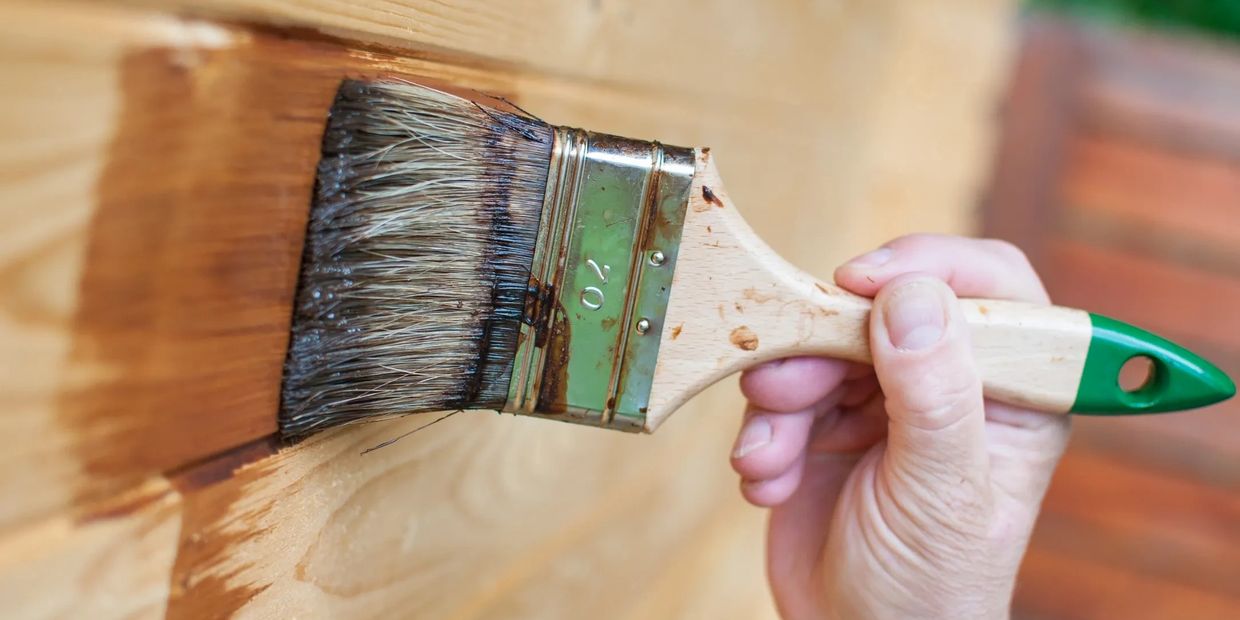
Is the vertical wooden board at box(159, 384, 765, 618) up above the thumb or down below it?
below

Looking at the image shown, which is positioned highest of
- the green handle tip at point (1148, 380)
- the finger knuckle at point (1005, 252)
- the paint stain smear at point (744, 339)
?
the finger knuckle at point (1005, 252)

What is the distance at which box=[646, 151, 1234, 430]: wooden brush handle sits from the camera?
75 centimetres

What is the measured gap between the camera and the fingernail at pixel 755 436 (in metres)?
0.96

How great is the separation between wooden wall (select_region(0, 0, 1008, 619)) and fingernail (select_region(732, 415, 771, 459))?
0.68ft

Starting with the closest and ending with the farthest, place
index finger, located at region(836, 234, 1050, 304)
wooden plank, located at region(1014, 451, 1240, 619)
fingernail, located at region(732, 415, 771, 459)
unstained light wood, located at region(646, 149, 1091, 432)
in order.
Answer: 1. unstained light wood, located at region(646, 149, 1091, 432)
2. index finger, located at region(836, 234, 1050, 304)
3. fingernail, located at region(732, 415, 771, 459)
4. wooden plank, located at region(1014, 451, 1240, 619)

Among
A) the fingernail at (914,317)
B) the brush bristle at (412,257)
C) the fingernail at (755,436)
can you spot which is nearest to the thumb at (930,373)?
the fingernail at (914,317)

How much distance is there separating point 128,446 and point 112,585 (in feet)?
0.26

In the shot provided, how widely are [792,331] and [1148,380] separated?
302 millimetres

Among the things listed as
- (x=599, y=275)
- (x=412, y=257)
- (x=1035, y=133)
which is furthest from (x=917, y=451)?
(x=1035, y=133)

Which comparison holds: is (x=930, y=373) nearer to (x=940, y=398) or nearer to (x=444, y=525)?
(x=940, y=398)

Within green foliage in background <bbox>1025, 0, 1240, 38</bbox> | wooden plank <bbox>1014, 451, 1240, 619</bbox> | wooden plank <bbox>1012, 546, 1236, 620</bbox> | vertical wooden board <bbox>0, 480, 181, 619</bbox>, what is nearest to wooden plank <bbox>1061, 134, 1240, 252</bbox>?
green foliage in background <bbox>1025, 0, 1240, 38</bbox>

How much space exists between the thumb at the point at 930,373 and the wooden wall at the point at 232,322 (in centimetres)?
34

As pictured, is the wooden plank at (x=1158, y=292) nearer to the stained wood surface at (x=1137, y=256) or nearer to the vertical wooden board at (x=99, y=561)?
the stained wood surface at (x=1137, y=256)

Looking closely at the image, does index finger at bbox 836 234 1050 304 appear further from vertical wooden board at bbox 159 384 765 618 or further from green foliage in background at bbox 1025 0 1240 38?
green foliage in background at bbox 1025 0 1240 38
